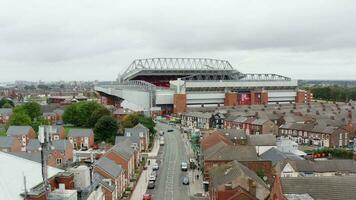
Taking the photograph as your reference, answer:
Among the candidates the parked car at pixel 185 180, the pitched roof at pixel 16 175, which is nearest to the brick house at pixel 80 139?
the parked car at pixel 185 180

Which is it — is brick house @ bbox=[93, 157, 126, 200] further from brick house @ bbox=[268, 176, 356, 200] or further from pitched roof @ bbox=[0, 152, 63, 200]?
brick house @ bbox=[268, 176, 356, 200]

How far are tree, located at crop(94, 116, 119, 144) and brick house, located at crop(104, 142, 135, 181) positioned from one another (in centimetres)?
1702

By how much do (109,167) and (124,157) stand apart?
441cm

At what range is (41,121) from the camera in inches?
2864

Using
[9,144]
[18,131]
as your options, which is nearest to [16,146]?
[9,144]

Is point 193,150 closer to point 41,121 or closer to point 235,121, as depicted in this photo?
point 235,121

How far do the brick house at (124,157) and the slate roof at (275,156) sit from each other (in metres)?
13.7

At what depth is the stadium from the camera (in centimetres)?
9875

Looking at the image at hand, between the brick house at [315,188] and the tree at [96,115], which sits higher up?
the tree at [96,115]

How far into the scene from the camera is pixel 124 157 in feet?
129

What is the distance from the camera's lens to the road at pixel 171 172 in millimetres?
35838

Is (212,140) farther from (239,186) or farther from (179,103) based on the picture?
(179,103)

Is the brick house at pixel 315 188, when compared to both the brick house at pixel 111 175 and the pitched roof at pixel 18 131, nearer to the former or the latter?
the brick house at pixel 111 175

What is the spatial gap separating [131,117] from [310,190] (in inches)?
1858
